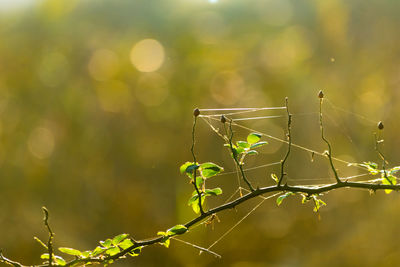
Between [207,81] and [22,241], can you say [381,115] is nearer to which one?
[207,81]

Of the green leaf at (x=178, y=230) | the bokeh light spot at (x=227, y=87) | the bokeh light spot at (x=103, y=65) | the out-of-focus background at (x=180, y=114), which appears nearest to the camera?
the green leaf at (x=178, y=230)

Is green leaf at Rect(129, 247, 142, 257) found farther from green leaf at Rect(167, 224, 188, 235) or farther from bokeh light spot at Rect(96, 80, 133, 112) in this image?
bokeh light spot at Rect(96, 80, 133, 112)

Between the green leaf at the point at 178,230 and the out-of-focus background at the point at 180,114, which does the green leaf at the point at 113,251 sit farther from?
the out-of-focus background at the point at 180,114

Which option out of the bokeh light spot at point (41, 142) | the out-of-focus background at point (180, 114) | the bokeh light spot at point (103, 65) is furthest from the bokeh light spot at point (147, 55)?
the bokeh light spot at point (41, 142)

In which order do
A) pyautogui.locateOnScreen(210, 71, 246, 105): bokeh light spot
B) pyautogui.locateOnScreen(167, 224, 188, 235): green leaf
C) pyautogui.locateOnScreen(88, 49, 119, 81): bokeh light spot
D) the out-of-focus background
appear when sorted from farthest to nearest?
pyautogui.locateOnScreen(88, 49, 119, 81): bokeh light spot, pyautogui.locateOnScreen(210, 71, 246, 105): bokeh light spot, the out-of-focus background, pyautogui.locateOnScreen(167, 224, 188, 235): green leaf

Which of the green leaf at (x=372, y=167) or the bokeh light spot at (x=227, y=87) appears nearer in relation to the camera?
the green leaf at (x=372, y=167)

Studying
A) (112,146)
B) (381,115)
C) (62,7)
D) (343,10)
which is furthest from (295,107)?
(62,7)

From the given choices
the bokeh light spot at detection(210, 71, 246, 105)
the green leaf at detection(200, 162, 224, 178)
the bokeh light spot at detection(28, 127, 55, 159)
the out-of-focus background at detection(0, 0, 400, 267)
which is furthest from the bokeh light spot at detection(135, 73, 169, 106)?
the green leaf at detection(200, 162, 224, 178)

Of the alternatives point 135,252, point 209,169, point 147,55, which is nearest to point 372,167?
point 209,169
